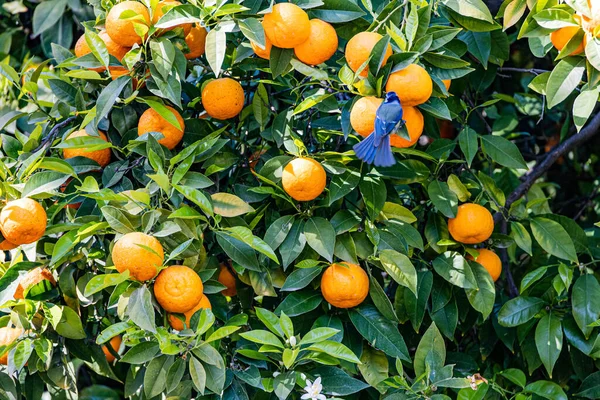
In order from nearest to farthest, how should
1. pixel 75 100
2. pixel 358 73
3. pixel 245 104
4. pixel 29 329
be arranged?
pixel 358 73, pixel 29 329, pixel 75 100, pixel 245 104

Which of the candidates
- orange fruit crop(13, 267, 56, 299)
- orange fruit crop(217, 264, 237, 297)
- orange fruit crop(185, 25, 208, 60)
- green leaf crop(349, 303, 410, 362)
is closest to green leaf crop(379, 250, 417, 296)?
green leaf crop(349, 303, 410, 362)

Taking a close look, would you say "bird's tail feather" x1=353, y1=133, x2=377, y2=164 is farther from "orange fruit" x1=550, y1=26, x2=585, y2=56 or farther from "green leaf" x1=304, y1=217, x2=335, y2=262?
"orange fruit" x1=550, y1=26, x2=585, y2=56

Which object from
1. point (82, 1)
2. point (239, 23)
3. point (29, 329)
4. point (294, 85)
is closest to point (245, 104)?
point (294, 85)

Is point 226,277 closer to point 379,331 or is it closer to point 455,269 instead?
point 379,331

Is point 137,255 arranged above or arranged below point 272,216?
above

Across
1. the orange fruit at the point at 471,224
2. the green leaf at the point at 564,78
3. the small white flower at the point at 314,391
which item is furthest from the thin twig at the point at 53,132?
the green leaf at the point at 564,78

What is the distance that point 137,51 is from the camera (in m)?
1.46

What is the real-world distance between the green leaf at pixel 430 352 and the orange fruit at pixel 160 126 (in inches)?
24.8

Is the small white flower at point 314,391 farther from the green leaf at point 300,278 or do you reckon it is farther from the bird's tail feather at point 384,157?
the bird's tail feather at point 384,157

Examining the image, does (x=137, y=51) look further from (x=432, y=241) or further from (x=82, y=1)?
(x=82, y=1)

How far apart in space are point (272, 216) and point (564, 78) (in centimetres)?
63

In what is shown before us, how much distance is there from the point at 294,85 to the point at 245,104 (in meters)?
0.15

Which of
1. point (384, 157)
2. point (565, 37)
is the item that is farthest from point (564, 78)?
point (384, 157)

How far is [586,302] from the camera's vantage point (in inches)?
64.1
